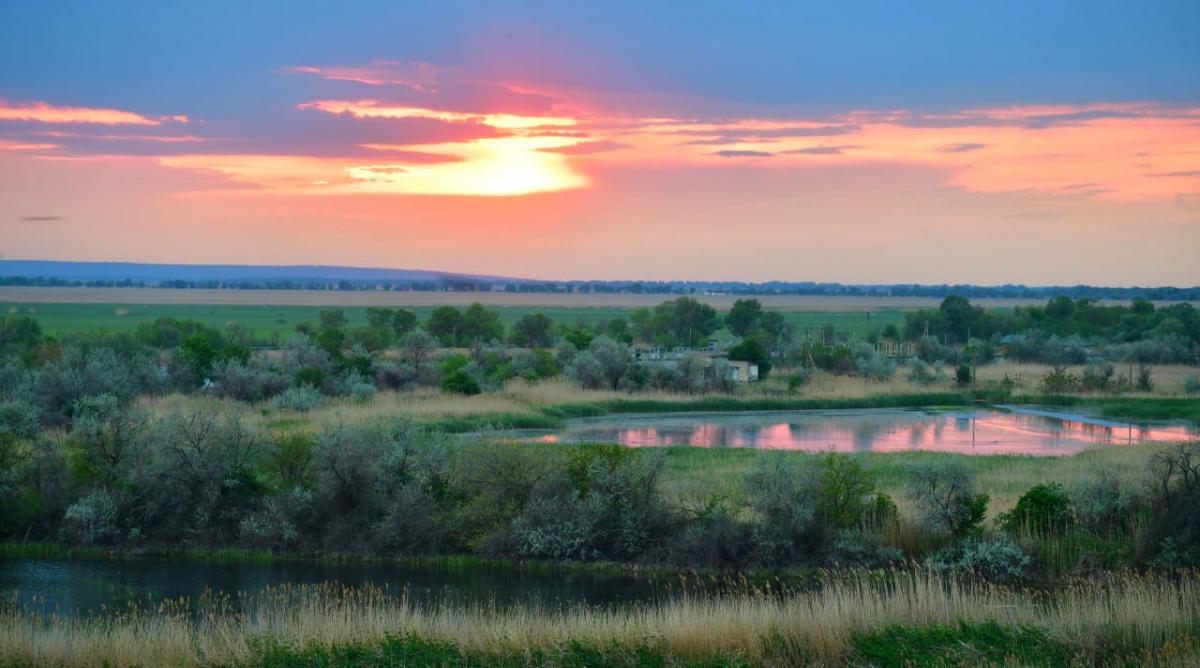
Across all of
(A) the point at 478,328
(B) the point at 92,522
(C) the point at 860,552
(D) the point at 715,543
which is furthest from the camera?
(A) the point at 478,328

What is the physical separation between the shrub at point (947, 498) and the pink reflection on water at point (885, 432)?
33.1 feet

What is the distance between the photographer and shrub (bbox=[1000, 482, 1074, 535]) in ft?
60.5

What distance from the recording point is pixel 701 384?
42219 mm

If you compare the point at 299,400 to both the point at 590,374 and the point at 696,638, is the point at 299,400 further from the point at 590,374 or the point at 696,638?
the point at 696,638

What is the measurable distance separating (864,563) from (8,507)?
16.2 metres

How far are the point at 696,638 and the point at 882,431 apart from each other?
78.5ft

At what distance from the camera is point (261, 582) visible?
717 inches

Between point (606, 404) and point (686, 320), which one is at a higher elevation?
point (686, 320)

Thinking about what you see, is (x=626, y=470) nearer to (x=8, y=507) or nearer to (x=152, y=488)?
(x=152, y=488)

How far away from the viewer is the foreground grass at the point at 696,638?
11.4m

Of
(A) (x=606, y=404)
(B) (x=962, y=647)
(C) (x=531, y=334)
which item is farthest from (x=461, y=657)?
(C) (x=531, y=334)

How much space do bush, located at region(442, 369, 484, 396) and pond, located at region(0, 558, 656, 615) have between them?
18.3 meters

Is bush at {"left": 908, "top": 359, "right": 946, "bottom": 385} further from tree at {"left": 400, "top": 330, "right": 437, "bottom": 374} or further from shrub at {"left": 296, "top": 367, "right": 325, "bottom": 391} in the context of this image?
shrub at {"left": 296, "top": 367, "right": 325, "bottom": 391}

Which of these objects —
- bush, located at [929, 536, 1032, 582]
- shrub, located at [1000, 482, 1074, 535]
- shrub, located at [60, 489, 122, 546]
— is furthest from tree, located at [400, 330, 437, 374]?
bush, located at [929, 536, 1032, 582]
